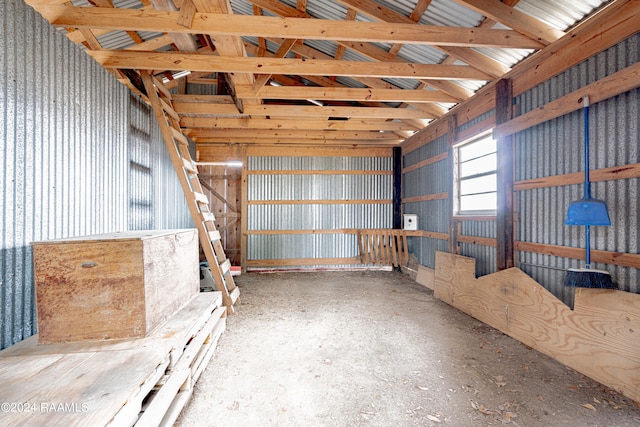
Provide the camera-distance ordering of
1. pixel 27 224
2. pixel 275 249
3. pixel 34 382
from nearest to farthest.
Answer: pixel 34 382, pixel 27 224, pixel 275 249

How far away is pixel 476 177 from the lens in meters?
4.90

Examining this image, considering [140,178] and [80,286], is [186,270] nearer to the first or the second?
[80,286]

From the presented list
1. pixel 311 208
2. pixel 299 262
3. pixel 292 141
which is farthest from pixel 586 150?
pixel 299 262

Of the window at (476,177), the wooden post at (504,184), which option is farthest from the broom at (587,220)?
the window at (476,177)

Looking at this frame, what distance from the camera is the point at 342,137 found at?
729 centimetres

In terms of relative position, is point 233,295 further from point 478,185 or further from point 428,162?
point 428,162

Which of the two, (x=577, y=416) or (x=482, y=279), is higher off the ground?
(x=482, y=279)

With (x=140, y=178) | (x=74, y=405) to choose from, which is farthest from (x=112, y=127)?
(x=74, y=405)

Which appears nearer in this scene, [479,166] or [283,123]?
[479,166]

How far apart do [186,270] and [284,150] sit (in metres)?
5.51

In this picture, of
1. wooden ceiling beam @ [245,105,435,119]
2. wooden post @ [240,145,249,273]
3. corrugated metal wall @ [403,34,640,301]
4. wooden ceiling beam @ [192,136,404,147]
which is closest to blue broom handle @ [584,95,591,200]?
corrugated metal wall @ [403,34,640,301]

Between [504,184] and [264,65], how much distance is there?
3725mm

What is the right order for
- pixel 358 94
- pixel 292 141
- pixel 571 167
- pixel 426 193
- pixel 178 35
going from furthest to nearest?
pixel 292 141 → pixel 426 193 → pixel 358 94 → pixel 178 35 → pixel 571 167

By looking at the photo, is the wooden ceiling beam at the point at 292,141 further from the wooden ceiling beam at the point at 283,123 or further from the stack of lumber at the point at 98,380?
the stack of lumber at the point at 98,380
